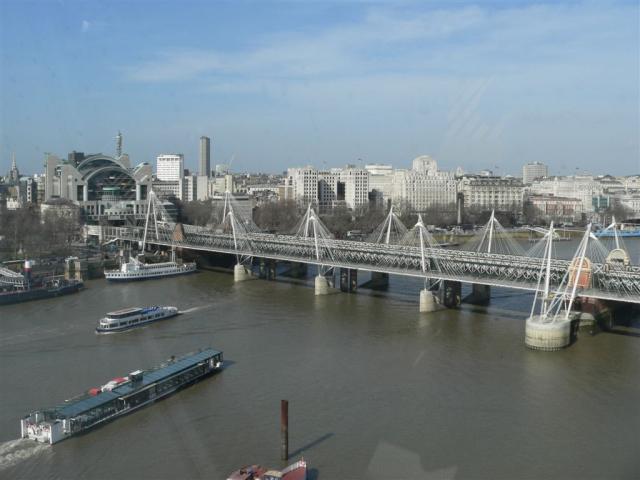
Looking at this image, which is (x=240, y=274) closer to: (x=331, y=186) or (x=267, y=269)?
(x=267, y=269)

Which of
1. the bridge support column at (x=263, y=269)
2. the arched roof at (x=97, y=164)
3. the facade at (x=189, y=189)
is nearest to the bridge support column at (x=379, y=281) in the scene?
the bridge support column at (x=263, y=269)

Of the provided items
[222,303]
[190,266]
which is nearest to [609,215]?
[190,266]

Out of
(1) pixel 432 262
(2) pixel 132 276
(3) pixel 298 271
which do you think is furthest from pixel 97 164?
(1) pixel 432 262

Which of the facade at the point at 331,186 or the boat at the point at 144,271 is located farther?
the facade at the point at 331,186

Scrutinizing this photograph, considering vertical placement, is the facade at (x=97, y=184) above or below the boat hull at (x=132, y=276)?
above

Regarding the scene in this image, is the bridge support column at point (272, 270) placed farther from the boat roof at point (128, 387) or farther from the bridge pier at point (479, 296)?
the boat roof at point (128, 387)

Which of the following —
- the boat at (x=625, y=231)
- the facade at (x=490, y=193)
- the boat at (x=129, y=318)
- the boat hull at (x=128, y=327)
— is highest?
the facade at (x=490, y=193)

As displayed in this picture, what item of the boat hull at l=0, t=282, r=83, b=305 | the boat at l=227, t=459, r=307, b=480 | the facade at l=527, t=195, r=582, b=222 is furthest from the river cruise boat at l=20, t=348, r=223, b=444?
the facade at l=527, t=195, r=582, b=222

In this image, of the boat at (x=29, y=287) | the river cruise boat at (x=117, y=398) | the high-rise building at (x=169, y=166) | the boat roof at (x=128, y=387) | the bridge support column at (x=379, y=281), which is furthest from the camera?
the high-rise building at (x=169, y=166)

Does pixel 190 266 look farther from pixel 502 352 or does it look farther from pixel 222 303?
pixel 502 352
